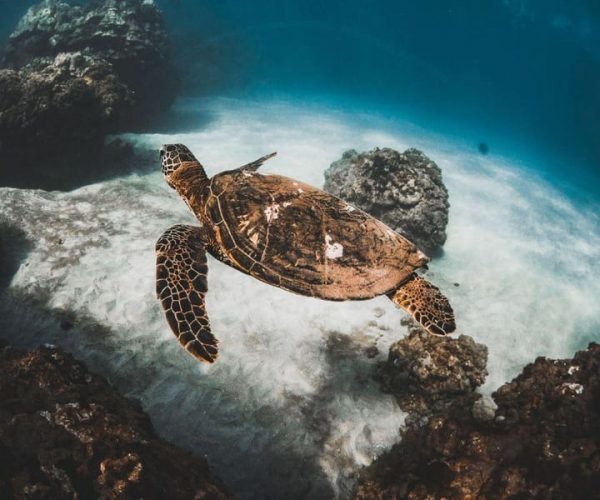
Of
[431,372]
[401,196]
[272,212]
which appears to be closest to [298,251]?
[272,212]

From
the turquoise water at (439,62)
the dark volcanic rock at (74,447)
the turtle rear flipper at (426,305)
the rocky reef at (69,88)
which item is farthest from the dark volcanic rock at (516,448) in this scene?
the turquoise water at (439,62)

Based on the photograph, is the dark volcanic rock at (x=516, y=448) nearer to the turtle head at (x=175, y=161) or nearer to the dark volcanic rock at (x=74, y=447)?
the dark volcanic rock at (x=74, y=447)

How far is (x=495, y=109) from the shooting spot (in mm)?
73750

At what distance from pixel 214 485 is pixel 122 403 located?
4.00 ft

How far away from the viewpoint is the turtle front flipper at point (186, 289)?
9.55 ft

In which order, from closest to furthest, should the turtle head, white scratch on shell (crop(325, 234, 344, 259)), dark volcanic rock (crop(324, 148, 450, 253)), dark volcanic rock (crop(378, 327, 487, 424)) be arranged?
1. white scratch on shell (crop(325, 234, 344, 259))
2. dark volcanic rock (crop(378, 327, 487, 424))
3. the turtle head
4. dark volcanic rock (crop(324, 148, 450, 253))

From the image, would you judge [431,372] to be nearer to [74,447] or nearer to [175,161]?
[74,447]

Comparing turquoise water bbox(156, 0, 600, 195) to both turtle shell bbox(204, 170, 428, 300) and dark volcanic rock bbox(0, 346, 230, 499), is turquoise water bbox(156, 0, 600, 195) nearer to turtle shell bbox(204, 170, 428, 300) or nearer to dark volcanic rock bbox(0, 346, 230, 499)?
turtle shell bbox(204, 170, 428, 300)

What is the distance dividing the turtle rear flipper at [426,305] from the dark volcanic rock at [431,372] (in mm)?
1523

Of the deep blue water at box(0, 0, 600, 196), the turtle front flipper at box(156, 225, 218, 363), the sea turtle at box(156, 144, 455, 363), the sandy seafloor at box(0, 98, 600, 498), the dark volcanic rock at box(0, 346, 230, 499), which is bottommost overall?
the sandy seafloor at box(0, 98, 600, 498)

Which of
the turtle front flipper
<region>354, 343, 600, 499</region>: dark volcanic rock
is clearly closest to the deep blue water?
the turtle front flipper

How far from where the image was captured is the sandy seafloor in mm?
3922

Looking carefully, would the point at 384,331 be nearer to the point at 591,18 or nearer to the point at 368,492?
the point at 368,492

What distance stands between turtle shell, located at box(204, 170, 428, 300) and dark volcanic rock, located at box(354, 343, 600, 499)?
1.62m
